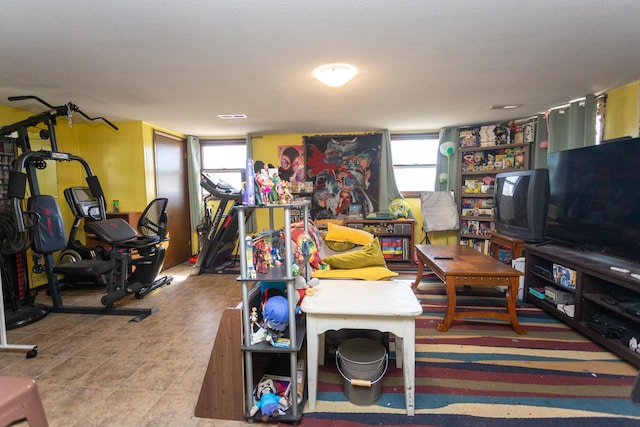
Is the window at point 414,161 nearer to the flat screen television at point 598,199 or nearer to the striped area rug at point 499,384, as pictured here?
the flat screen television at point 598,199

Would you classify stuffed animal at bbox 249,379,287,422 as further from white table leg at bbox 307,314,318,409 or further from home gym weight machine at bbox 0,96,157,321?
home gym weight machine at bbox 0,96,157,321

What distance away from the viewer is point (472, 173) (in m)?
4.57

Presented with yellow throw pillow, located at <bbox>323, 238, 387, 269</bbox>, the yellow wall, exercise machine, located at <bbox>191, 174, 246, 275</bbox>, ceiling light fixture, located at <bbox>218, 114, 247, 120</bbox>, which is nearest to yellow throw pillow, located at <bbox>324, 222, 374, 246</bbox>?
yellow throw pillow, located at <bbox>323, 238, 387, 269</bbox>

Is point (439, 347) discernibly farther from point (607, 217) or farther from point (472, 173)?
point (472, 173)

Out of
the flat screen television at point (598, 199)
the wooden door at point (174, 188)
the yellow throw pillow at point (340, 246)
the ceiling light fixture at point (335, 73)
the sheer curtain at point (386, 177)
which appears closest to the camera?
the flat screen television at point (598, 199)

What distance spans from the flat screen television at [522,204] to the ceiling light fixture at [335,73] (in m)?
2.20

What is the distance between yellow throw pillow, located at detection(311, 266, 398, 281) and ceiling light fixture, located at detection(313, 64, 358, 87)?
1.55 m

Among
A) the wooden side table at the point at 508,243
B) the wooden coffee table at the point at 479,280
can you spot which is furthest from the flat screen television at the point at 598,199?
the wooden coffee table at the point at 479,280

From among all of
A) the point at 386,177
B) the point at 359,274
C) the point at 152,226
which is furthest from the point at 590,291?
the point at 152,226

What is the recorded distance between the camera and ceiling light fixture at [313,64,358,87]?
2.38 metres

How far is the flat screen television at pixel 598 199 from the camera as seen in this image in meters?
2.21

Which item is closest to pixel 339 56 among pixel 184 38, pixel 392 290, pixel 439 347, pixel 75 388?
pixel 184 38

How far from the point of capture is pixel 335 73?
7.84 feet

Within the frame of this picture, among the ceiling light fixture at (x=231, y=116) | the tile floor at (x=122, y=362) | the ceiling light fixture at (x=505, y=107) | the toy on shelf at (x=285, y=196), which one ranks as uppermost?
the ceiling light fixture at (x=505, y=107)
